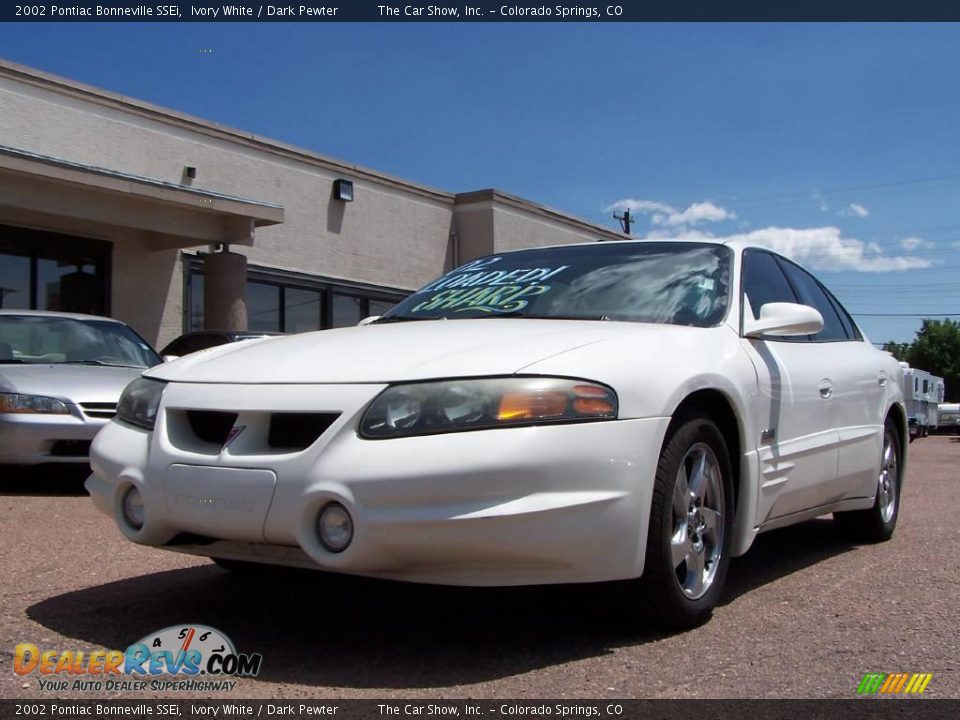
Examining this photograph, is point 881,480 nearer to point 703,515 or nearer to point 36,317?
point 703,515

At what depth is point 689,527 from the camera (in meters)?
3.58

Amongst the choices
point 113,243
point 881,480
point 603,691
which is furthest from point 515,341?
point 113,243

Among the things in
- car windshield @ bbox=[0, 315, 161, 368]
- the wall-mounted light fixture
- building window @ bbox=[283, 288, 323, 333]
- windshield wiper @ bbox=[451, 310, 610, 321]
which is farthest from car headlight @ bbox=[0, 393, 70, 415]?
the wall-mounted light fixture

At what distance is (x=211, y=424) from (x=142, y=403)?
0.40 meters

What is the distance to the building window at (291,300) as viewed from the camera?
623 inches

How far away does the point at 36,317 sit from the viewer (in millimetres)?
8547

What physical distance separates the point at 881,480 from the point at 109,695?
405 cm

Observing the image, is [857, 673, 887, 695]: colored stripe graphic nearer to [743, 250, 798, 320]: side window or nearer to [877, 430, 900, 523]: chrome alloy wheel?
[743, 250, 798, 320]: side window

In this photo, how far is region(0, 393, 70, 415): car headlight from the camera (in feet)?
23.6

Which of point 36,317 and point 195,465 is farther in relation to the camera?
point 36,317

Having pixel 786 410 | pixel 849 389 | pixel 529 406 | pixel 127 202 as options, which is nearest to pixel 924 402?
pixel 127 202

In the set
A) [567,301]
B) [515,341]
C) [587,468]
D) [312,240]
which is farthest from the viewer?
[312,240]

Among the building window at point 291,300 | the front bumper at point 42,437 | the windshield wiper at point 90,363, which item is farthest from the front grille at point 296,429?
the building window at point 291,300

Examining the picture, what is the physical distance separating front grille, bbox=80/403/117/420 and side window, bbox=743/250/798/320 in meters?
4.60
